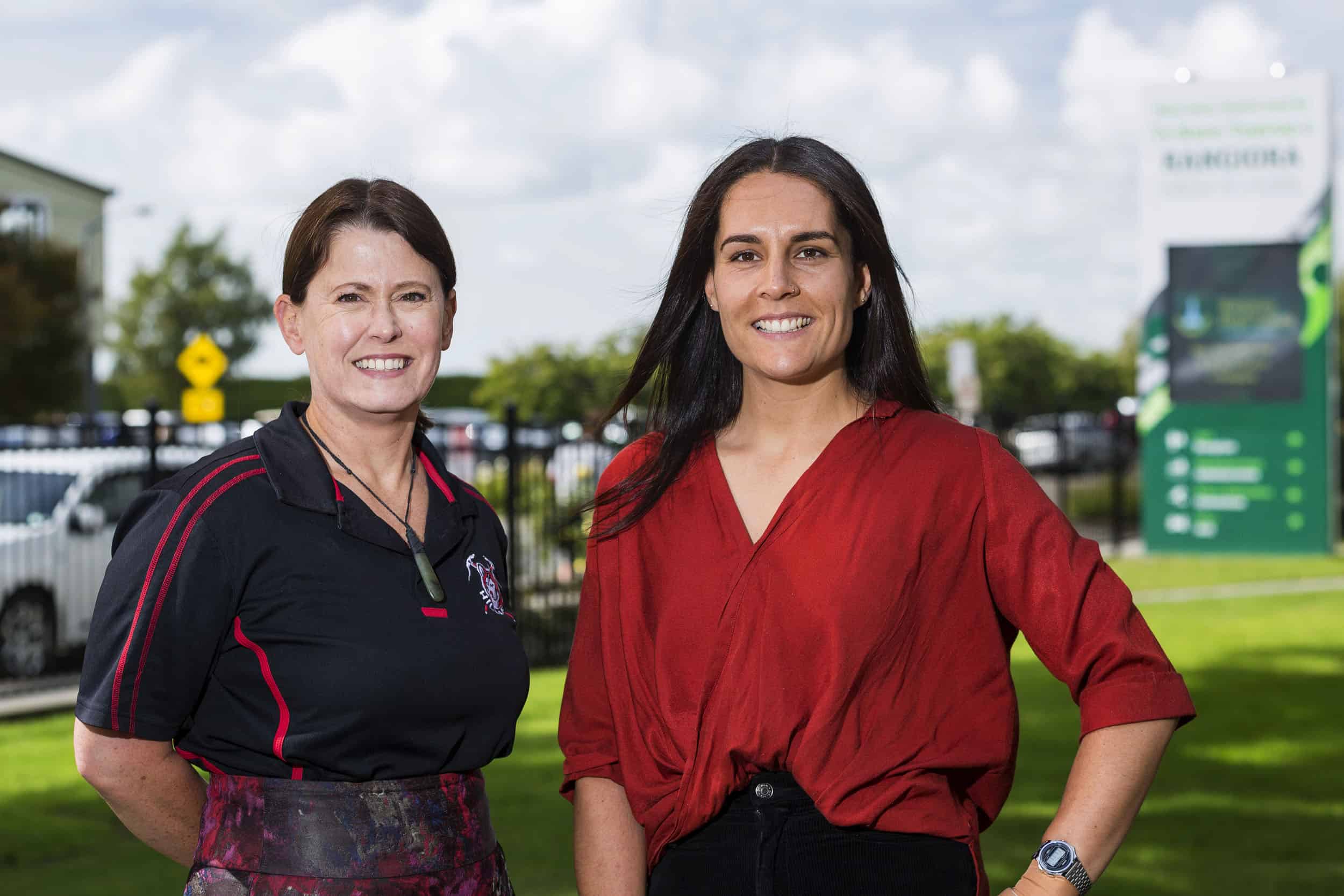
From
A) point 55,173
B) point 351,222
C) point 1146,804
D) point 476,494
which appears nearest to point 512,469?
point 1146,804

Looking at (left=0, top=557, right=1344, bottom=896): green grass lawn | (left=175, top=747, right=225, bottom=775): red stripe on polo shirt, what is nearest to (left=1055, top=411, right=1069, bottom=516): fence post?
(left=0, top=557, right=1344, bottom=896): green grass lawn

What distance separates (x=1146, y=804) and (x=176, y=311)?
2502 inches

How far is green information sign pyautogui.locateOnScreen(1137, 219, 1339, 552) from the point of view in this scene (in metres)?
21.1

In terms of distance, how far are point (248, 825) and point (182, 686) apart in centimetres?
26

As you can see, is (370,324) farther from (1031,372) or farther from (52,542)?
(1031,372)

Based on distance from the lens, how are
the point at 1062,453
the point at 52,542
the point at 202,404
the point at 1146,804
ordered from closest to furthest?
the point at 1146,804, the point at 52,542, the point at 202,404, the point at 1062,453

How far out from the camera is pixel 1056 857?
2.51 meters

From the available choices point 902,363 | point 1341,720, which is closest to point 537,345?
point 1341,720

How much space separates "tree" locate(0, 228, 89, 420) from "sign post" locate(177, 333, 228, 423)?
60.1ft

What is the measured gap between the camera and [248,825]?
2.53 meters

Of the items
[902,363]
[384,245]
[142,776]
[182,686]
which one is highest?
[384,245]

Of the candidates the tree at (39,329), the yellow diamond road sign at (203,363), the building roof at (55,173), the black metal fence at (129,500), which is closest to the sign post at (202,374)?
the yellow diamond road sign at (203,363)

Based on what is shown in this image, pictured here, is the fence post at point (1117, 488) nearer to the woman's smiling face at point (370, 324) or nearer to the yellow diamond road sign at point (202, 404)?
the yellow diamond road sign at point (202, 404)

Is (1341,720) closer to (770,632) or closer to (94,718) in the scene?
(770,632)
